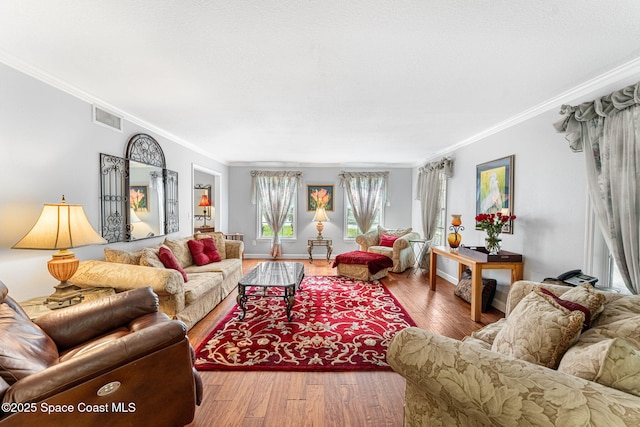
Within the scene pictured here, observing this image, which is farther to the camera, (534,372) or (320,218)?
(320,218)

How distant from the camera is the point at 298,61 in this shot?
2.19 m

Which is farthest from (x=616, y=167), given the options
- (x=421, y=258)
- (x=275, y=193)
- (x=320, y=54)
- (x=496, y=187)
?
(x=275, y=193)

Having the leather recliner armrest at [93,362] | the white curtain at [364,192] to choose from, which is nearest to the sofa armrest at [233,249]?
the white curtain at [364,192]

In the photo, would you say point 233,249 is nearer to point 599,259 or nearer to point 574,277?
point 574,277

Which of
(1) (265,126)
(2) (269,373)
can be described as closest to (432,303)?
(2) (269,373)

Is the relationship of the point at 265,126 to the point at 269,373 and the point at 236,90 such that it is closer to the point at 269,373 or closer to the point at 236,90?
the point at 236,90

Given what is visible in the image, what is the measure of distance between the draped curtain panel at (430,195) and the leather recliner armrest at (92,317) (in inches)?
199

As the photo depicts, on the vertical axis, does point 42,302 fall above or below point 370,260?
above

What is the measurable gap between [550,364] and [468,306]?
285 centimetres

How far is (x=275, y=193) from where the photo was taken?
7.09 metres

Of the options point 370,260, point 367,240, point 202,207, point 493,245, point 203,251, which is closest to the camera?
point 493,245

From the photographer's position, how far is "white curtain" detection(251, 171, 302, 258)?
7.07m

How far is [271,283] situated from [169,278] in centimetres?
105

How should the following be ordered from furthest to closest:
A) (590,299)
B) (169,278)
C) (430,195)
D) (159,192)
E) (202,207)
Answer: (202,207), (430,195), (159,192), (169,278), (590,299)
